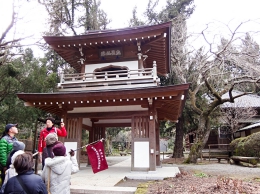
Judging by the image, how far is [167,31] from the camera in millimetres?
9742

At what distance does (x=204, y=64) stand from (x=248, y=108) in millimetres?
10607

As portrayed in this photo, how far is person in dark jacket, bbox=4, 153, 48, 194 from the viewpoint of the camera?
244cm

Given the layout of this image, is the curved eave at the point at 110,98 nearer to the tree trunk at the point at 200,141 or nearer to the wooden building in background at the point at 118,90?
the wooden building in background at the point at 118,90

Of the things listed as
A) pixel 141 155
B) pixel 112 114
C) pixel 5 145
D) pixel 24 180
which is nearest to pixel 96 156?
pixel 141 155

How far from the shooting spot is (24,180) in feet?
8.11

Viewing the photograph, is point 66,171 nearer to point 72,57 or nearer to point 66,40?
point 66,40

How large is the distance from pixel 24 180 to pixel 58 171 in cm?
76

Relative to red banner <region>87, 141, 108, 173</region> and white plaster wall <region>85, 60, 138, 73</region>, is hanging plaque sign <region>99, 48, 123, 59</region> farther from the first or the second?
red banner <region>87, 141, 108, 173</region>

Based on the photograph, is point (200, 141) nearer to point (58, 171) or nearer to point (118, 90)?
point (118, 90)

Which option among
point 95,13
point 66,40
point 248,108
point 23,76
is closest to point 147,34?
point 66,40

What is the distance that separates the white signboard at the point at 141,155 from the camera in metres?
8.57

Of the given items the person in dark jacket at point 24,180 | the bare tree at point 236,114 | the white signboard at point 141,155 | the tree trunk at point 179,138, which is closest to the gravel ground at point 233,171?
the white signboard at point 141,155

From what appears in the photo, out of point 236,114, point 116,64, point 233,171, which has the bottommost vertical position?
point 233,171

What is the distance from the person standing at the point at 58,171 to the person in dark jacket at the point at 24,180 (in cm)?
58
